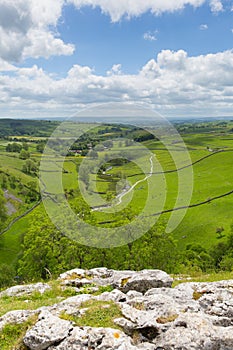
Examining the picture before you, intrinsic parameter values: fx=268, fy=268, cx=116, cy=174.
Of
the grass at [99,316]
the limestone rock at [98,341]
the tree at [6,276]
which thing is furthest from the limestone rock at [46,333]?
the tree at [6,276]

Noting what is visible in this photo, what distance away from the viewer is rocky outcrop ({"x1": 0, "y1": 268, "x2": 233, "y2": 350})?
32.9 feet

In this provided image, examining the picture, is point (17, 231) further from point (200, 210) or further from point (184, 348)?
point (184, 348)

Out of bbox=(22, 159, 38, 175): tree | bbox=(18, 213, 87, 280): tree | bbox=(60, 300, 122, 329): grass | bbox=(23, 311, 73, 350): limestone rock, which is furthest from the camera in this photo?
bbox=(22, 159, 38, 175): tree

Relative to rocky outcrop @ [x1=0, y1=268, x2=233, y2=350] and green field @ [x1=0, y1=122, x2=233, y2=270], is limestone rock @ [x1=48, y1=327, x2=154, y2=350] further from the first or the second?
green field @ [x1=0, y1=122, x2=233, y2=270]

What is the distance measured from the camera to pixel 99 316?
476 inches

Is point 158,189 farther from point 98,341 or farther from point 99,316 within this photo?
point 98,341

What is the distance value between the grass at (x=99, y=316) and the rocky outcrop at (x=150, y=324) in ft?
0.73

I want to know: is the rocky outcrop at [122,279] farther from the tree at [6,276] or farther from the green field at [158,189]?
the tree at [6,276]

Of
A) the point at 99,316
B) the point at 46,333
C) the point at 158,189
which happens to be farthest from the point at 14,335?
the point at 158,189

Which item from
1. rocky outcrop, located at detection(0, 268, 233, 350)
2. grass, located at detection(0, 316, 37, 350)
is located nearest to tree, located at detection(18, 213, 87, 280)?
rocky outcrop, located at detection(0, 268, 233, 350)

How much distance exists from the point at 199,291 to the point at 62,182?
4386 inches

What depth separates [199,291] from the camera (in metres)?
15.2

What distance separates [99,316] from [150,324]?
2.34 m

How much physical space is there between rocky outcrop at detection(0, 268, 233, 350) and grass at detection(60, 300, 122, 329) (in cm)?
22
